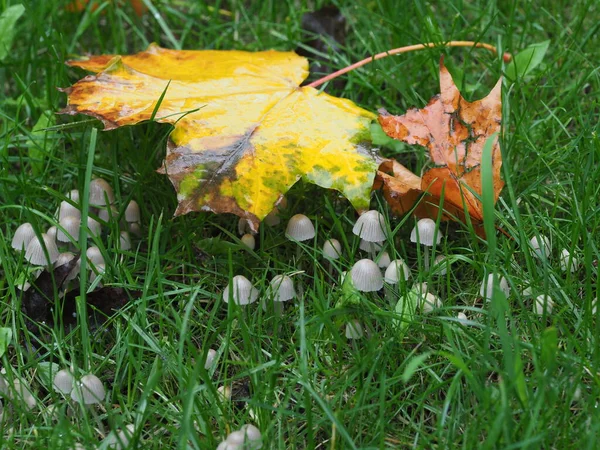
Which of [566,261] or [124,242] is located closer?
[566,261]

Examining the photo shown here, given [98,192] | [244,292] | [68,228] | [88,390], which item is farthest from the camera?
[98,192]

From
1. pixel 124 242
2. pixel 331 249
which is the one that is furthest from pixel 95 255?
pixel 331 249

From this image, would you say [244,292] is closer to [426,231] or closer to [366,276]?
[366,276]

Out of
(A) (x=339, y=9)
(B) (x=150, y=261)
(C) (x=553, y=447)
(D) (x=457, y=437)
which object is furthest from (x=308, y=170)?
(A) (x=339, y=9)

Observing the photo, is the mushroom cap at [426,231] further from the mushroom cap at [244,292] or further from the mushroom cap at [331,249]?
the mushroom cap at [244,292]

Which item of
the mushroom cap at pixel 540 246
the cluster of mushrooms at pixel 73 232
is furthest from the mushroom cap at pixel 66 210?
the mushroom cap at pixel 540 246

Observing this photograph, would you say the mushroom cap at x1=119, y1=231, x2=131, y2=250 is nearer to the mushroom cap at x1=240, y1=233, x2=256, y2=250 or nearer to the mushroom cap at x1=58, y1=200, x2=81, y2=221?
the mushroom cap at x1=58, y1=200, x2=81, y2=221
